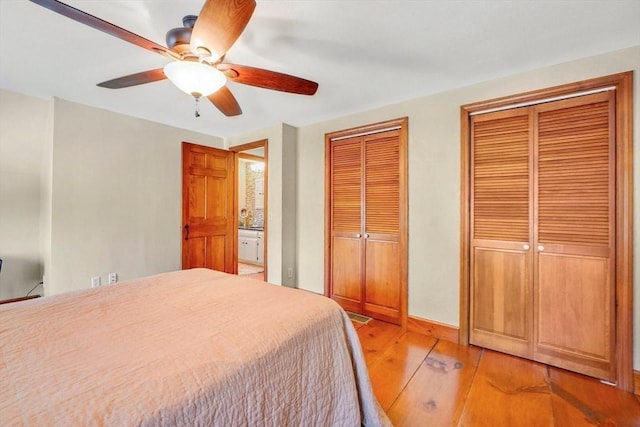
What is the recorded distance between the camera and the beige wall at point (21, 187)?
2781mm

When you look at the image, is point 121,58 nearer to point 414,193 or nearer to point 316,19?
point 316,19

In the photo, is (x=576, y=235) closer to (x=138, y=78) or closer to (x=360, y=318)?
(x=360, y=318)

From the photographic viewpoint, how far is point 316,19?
1.63m

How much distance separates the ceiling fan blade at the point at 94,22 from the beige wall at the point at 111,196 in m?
2.22

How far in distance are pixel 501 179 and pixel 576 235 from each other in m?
0.64

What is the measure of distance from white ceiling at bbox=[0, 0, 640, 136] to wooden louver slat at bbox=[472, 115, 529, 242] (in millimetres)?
439

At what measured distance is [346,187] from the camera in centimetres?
327

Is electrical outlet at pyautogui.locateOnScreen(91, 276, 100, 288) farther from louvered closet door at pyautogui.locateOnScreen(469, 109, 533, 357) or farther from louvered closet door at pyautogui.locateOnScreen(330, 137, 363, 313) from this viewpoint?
louvered closet door at pyautogui.locateOnScreen(469, 109, 533, 357)

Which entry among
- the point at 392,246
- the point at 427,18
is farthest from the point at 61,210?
the point at 427,18

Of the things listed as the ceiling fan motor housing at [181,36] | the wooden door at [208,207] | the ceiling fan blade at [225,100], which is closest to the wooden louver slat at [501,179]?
the ceiling fan blade at [225,100]

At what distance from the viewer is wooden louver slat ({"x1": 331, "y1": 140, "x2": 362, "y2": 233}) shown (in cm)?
318

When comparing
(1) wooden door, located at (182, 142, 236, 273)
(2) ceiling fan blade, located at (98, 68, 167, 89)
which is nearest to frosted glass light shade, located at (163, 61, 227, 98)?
(2) ceiling fan blade, located at (98, 68, 167, 89)

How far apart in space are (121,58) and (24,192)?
6.69 feet

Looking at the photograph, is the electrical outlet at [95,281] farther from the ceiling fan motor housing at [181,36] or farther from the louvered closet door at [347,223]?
the ceiling fan motor housing at [181,36]
